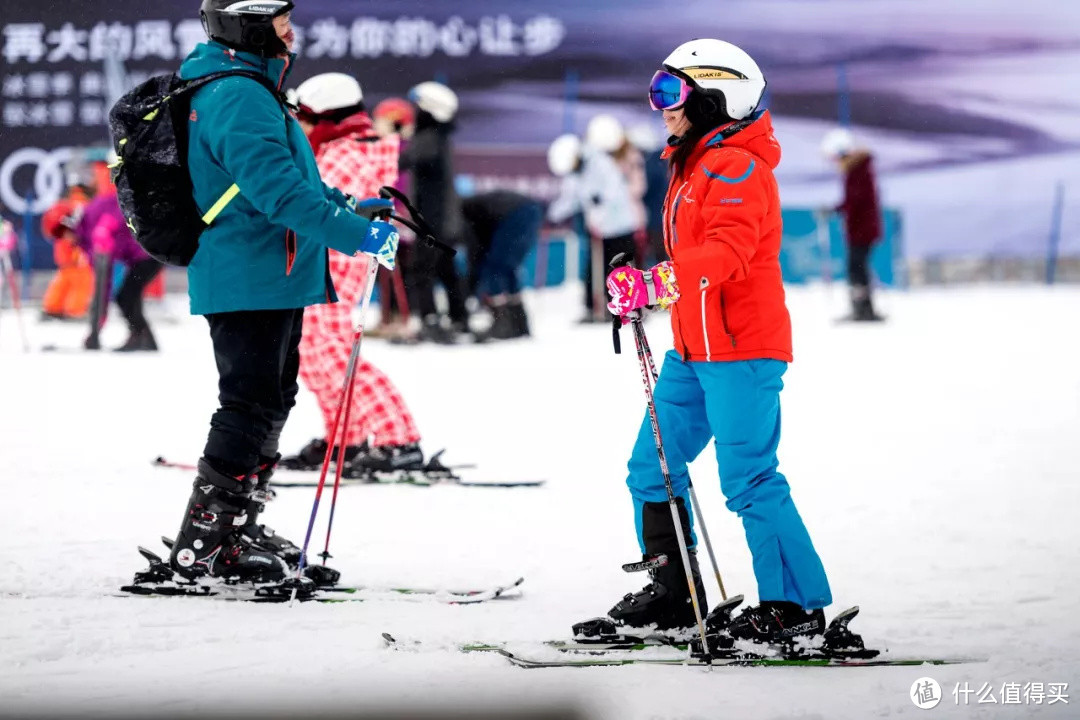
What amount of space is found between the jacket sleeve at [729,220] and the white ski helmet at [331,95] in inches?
99.5

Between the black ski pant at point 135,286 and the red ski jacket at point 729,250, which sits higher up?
the red ski jacket at point 729,250

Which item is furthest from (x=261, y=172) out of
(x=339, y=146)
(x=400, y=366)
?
(x=400, y=366)

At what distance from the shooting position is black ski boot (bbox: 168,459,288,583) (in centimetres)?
378

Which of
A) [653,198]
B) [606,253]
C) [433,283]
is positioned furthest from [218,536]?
[653,198]

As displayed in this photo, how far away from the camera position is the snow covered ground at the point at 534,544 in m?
3.02

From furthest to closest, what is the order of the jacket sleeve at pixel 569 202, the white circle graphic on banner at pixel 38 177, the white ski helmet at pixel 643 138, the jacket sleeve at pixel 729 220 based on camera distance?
the white circle graphic on banner at pixel 38 177, the white ski helmet at pixel 643 138, the jacket sleeve at pixel 569 202, the jacket sleeve at pixel 729 220

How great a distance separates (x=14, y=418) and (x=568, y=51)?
1141 centimetres

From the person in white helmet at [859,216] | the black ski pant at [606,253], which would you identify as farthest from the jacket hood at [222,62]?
the person in white helmet at [859,216]

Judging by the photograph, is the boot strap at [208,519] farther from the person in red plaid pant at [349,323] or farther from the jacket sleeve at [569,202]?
the jacket sleeve at [569,202]

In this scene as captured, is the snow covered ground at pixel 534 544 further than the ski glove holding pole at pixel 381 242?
No

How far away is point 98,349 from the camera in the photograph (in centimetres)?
1100

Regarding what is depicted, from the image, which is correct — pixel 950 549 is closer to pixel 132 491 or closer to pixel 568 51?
pixel 132 491

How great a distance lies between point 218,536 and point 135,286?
7.14 meters

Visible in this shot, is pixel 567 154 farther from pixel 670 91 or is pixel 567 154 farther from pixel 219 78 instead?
pixel 670 91
